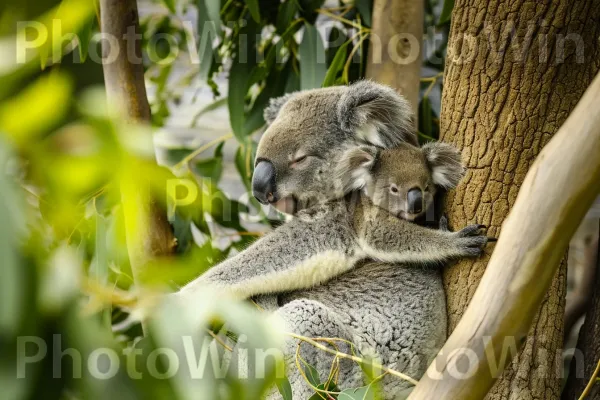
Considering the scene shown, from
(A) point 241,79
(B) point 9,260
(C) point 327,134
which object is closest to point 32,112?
(B) point 9,260

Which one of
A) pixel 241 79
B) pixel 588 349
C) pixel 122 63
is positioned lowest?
pixel 588 349

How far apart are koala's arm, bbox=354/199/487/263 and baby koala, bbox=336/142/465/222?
39 mm

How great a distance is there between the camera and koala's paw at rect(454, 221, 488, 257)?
5.49 ft

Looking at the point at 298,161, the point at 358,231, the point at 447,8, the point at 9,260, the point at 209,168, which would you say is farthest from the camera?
the point at 209,168

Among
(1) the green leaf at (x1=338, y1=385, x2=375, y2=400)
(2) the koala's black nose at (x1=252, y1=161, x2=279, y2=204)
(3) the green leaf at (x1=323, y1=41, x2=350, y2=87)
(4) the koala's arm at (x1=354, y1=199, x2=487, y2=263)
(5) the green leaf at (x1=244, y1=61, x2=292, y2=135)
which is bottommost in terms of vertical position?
(1) the green leaf at (x1=338, y1=385, x2=375, y2=400)

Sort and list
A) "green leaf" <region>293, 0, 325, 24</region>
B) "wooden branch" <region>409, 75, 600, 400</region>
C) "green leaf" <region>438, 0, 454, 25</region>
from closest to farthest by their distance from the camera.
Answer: "wooden branch" <region>409, 75, 600, 400</region>
"green leaf" <region>438, 0, 454, 25</region>
"green leaf" <region>293, 0, 325, 24</region>

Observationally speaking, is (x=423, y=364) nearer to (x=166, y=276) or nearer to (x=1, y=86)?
(x=166, y=276)

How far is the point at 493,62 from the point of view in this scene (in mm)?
1710

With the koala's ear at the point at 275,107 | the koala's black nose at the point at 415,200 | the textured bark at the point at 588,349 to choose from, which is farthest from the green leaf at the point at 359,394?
the koala's ear at the point at 275,107

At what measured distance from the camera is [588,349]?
2.15 meters

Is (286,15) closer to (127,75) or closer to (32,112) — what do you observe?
(127,75)

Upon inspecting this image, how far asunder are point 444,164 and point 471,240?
243 mm

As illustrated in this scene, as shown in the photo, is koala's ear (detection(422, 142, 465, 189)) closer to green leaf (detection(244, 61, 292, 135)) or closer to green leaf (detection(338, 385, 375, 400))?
green leaf (detection(338, 385, 375, 400))

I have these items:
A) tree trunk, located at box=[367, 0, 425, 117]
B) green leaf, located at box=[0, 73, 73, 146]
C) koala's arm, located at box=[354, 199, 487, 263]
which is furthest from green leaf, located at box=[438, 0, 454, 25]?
green leaf, located at box=[0, 73, 73, 146]
